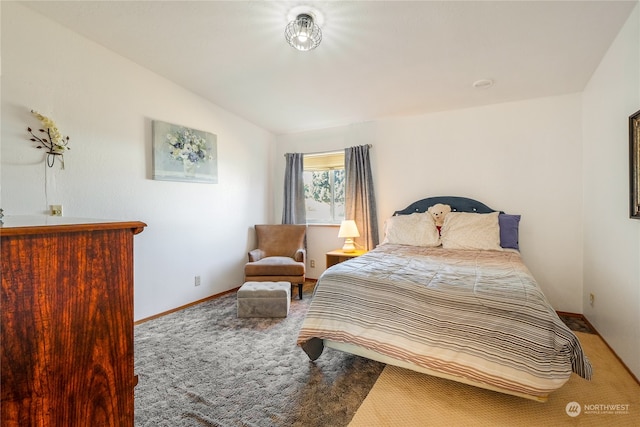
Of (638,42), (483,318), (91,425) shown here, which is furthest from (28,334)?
(638,42)

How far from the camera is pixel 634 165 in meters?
1.86

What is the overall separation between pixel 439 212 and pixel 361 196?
1.06 metres

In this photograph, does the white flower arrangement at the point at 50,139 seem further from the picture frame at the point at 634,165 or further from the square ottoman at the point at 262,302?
the picture frame at the point at 634,165

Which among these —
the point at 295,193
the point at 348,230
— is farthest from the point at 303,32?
the point at 295,193

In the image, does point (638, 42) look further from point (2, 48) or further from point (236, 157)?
point (2, 48)

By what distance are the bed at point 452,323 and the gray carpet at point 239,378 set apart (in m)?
0.21

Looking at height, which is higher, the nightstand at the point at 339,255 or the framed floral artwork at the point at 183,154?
the framed floral artwork at the point at 183,154

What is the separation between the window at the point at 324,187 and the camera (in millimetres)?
4426

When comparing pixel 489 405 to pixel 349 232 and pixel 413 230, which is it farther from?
pixel 349 232

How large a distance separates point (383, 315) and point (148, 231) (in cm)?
244

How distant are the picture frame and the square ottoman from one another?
110 inches

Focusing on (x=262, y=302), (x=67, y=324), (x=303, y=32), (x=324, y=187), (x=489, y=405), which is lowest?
(x=489, y=405)

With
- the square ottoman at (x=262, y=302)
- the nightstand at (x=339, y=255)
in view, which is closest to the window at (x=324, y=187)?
the nightstand at (x=339, y=255)

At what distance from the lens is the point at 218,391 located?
5.80ft
